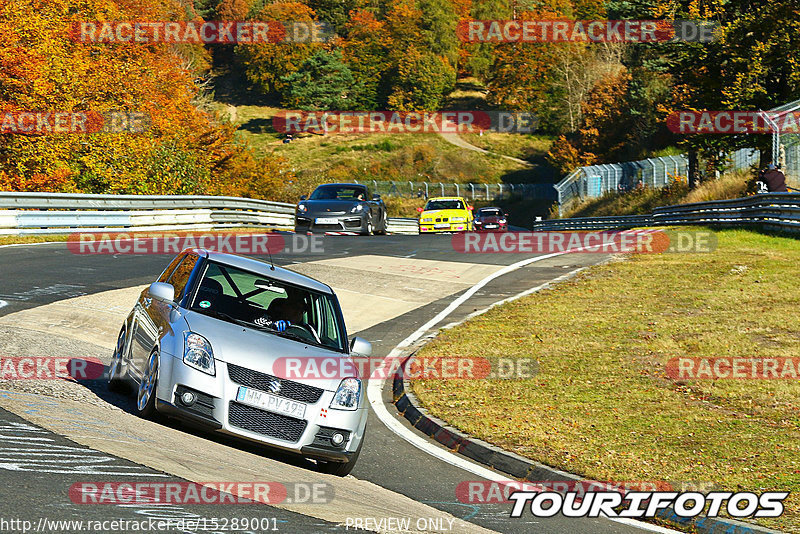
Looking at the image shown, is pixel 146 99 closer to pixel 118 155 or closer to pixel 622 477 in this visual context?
pixel 118 155

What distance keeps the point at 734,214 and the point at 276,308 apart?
2479 centimetres

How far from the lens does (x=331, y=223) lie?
2978 centimetres

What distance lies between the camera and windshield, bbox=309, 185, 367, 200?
30.7 meters

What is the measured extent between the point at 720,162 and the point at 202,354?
132 ft

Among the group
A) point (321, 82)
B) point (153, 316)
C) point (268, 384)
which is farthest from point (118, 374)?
point (321, 82)

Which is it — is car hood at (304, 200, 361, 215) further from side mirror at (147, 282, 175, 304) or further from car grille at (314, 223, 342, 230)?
side mirror at (147, 282, 175, 304)

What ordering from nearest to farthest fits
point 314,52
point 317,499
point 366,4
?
1. point 317,499
2. point 314,52
3. point 366,4

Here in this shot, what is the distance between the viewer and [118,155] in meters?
39.5

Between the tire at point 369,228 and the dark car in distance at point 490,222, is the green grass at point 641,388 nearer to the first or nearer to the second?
the tire at point 369,228

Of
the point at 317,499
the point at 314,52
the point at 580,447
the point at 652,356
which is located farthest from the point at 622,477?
the point at 314,52

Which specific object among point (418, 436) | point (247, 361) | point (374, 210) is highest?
point (374, 210)

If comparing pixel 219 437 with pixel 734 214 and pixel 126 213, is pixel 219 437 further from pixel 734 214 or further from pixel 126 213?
pixel 734 214

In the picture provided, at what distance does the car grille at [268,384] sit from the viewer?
7.44 meters

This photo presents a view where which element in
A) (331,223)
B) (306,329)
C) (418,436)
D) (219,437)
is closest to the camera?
(219,437)
